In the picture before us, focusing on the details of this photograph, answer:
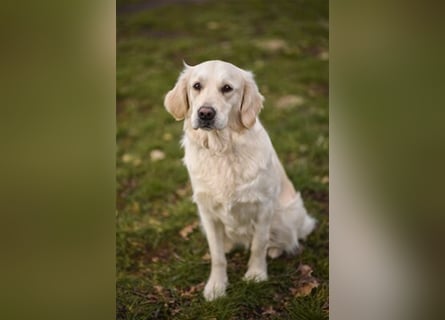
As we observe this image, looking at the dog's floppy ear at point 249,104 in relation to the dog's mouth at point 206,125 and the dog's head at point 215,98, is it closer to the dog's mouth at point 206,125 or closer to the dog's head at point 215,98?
the dog's head at point 215,98

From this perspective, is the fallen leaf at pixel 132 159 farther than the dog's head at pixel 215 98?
Yes

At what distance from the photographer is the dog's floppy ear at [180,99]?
2.23 m

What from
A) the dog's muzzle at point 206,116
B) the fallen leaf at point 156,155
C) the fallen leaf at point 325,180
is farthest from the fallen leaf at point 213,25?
the dog's muzzle at point 206,116

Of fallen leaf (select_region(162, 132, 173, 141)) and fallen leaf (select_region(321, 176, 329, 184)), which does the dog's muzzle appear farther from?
fallen leaf (select_region(162, 132, 173, 141))

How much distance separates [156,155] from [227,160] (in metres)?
1.22

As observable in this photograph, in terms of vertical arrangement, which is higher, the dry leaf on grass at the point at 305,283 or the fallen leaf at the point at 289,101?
the fallen leaf at the point at 289,101

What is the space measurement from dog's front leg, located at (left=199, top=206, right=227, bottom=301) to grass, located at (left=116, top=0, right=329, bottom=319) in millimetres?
52

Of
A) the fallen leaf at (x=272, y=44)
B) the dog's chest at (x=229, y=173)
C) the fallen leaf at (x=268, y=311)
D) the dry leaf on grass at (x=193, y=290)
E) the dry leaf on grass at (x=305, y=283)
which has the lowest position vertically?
the dry leaf on grass at (x=193, y=290)
